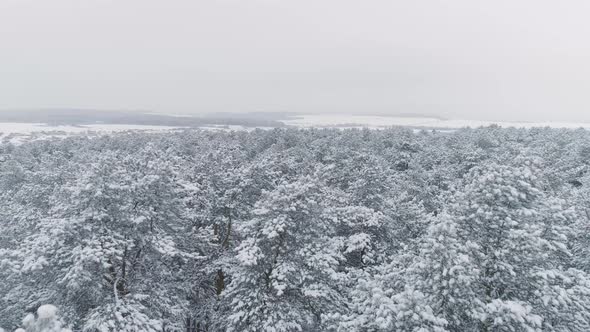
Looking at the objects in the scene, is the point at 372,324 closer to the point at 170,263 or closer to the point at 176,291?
the point at 176,291

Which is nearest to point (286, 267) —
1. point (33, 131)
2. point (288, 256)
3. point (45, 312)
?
point (288, 256)

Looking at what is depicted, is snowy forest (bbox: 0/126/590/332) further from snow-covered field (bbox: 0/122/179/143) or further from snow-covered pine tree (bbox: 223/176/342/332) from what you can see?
snow-covered field (bbox: 0/122/179/143)

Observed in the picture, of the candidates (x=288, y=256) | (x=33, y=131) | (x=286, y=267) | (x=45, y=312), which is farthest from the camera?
(x=33, y=131)

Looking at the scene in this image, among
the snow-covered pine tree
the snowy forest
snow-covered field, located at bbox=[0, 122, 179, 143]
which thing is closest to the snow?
Result: the snowy forest

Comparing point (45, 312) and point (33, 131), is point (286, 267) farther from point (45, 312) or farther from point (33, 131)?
point (33, 131)

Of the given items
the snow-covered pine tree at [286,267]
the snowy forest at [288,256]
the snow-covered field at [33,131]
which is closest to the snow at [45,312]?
the snowy forest at [288,256]

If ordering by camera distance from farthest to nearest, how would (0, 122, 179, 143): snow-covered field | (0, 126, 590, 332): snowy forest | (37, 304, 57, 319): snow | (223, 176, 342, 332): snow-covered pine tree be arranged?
1. (0, 122, 179, 143): snow-covered field
2. (223, 176, 342, 332): snow-covered pine tree
3. (0, 126, 590, 332): snowy forest
4. (37, 304, 57, 319): snow

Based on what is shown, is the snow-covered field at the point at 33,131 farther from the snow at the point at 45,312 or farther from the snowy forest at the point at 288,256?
the snow at the point at 45,312

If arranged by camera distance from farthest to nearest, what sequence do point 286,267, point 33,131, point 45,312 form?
1. point 33,131
2. point 286,267
3. point 45,312

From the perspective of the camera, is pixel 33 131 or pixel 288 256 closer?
pixel 288 256
